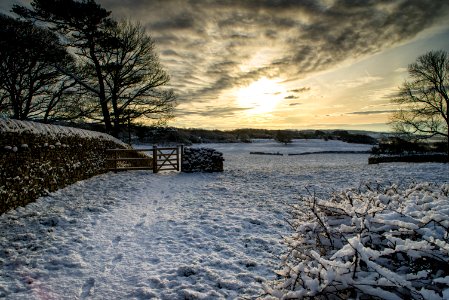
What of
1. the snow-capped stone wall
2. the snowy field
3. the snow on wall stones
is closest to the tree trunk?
the snow on wall stones

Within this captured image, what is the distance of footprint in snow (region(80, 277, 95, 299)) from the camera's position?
349 cm

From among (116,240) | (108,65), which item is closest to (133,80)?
(108,65)

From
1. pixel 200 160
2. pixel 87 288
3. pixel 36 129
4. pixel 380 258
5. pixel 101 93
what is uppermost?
pixel 101 93

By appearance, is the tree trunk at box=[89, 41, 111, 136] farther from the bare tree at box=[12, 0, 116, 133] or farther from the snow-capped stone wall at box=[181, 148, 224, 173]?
the snow-capped stone wall at box=[181, 148, 224, 173]

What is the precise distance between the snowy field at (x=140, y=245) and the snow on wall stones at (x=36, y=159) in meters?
0.40

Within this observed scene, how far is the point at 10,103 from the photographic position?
41.0 feet

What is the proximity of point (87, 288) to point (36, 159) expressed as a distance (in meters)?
5.78

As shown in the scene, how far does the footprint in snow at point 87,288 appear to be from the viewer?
349 cm

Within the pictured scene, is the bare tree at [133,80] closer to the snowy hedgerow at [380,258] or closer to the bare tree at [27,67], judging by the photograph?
the bare tree at [27,67]

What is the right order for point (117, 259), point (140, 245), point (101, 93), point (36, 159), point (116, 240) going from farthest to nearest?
1. point (101, 93)
2. point (36, 159)
3. point (116, 240)
4. point (140, 245)
5. point (117, 259)

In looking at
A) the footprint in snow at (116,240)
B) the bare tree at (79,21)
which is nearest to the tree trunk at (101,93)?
the bare tree at (79,21)

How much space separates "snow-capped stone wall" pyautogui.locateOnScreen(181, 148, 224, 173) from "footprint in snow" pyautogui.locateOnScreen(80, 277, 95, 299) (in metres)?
11.5

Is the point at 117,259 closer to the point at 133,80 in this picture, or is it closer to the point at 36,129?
the point at 36,129

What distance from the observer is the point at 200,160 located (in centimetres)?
1550
